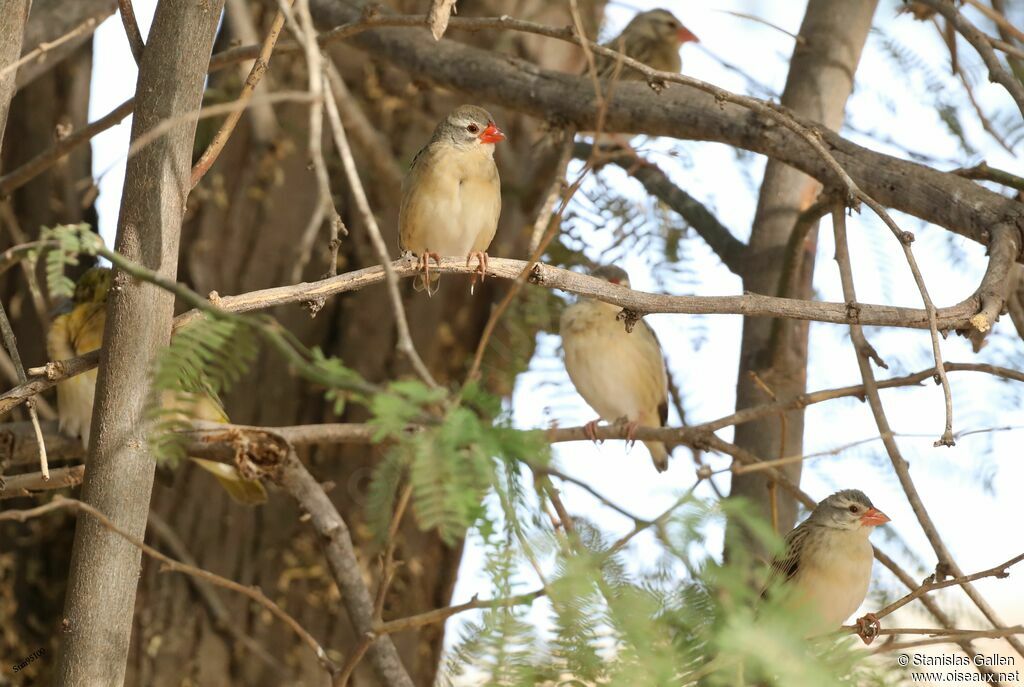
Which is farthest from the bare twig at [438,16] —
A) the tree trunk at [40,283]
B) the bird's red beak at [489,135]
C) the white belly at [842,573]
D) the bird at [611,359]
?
the tree trunk at [40,283]

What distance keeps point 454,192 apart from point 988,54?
1710mm

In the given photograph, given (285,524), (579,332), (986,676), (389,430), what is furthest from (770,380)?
(389,430)

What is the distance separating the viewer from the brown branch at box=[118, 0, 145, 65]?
2.56m

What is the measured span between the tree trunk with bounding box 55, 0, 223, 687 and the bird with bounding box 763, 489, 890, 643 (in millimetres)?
1966

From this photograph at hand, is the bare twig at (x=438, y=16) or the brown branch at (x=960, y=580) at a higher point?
the bare twig at (x=438, y=16)

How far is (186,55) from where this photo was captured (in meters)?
2.41

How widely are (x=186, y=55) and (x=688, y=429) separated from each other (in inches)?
70.2

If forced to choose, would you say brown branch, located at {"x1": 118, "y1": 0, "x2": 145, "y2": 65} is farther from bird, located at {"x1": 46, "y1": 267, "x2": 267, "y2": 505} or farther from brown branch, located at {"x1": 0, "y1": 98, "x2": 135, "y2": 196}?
bird, located at {"x1": 46, "y1": 267, "x2": 267, "y2": 505}

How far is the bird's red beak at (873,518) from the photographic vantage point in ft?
12.3

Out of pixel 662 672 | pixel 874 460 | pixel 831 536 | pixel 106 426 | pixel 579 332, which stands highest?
pixel 579 332

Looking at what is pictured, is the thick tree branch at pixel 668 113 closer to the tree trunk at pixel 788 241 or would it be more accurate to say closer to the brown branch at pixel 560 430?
the brown branch at pixel 560 430

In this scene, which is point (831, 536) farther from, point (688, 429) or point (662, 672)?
point (662, 672)

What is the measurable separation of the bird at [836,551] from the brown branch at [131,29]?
7.43 feet

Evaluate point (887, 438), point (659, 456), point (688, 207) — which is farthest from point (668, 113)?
point (659, 456)
